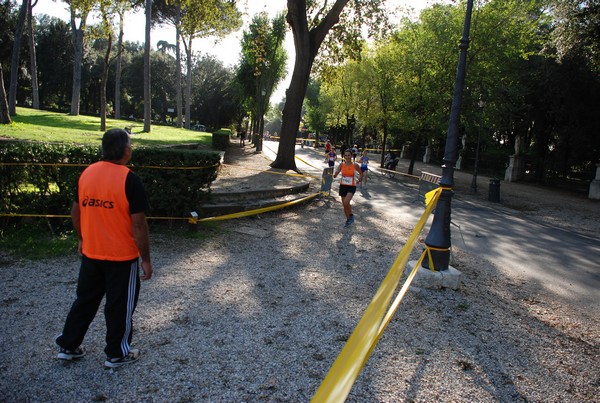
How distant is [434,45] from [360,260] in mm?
16759

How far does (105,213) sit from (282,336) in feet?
6.71

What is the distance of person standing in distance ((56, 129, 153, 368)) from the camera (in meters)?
2.99

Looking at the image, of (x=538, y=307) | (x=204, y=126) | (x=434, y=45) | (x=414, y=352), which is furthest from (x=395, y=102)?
(x=204, y=126)

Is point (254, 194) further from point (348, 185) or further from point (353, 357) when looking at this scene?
point (353, 357)

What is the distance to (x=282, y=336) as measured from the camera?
Result: 4043mm

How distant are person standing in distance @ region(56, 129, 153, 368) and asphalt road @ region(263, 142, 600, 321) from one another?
5757 mm

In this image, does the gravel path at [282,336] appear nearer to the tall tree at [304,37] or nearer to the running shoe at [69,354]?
the running shoe at [69,354]

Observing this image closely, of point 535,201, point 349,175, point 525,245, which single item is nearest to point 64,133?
point 349,175

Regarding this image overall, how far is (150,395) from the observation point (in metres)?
2.98

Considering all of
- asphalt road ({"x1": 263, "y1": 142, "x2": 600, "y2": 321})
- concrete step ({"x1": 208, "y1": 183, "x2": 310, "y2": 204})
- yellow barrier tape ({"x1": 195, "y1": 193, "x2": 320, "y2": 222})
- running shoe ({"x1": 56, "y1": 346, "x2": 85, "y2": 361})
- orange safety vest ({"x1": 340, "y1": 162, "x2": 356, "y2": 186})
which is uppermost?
orange safety vest ({"x1": 340, "y1": 162, "x2": 356, "y2": 186})

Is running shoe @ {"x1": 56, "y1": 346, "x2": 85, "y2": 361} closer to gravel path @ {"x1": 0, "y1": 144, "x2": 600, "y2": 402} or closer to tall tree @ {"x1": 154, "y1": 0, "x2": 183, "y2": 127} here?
gravel path @ {"x1": 0, "y1": 144, "x2": 600, "y2": 402}

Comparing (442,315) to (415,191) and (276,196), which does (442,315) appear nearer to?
(276,196)

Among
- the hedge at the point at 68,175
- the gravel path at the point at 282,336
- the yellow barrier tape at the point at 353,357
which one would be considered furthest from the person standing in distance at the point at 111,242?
the hedge at the point at 68,175

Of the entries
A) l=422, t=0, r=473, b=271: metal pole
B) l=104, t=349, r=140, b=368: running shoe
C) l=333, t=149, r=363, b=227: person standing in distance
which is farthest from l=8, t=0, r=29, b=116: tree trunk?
l=104, t=349, r=140, b=368: running shoe
